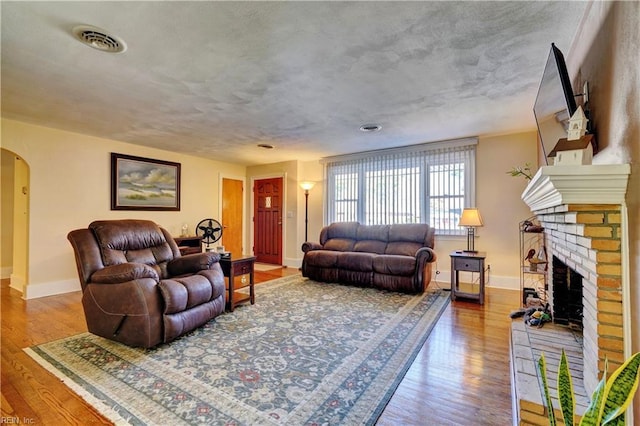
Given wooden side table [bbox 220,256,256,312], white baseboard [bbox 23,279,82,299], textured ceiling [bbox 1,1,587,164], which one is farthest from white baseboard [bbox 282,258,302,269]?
white baseboard [bbox 23,279,82,299]

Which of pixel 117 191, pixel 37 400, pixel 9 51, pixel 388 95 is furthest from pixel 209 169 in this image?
pixel 37 400

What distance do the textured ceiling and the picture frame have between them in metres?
0.86

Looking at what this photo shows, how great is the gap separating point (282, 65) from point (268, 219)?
452 cm

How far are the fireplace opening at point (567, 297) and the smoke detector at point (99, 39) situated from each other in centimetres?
350

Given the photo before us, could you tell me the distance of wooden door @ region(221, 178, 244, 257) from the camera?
6324 mm

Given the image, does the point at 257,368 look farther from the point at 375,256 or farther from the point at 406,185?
the point at 406,185

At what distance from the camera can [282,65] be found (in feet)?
7.32

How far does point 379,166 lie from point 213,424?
14.7 ft

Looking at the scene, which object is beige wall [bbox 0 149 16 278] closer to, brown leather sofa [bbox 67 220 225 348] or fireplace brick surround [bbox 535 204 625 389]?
brown leather sofa [bbox 67 220 225 348]

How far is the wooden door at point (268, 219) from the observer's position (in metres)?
6.30

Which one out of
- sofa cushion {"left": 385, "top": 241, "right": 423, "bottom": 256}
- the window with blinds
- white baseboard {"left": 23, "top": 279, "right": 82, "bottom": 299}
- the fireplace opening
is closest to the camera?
the fireplace opening

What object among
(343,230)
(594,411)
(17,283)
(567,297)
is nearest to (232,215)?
(343,230)

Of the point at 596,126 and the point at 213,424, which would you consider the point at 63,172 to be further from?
the point at 596,126

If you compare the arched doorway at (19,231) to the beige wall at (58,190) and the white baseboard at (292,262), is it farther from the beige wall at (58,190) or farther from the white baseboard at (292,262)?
the white baseboard at (292,262)
